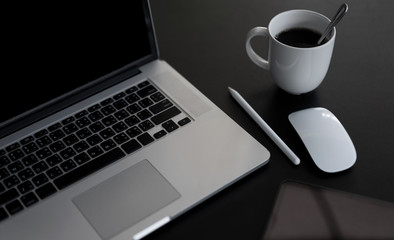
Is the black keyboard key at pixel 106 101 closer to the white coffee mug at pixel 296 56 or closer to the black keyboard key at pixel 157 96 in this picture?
the black keyboard key at pixel 157 96

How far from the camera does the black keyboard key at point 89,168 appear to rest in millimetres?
813

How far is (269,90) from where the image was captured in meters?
0.96

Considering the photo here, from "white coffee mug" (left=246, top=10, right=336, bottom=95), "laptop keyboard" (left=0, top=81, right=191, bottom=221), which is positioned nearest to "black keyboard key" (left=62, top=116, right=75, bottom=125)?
"laptop keyboard" (left=0, top=81, right=191, bottom=221)

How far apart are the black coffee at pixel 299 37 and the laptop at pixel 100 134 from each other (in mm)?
170

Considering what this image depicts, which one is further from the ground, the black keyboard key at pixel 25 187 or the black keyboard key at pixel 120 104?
the black keyboard key at pixel 120 104

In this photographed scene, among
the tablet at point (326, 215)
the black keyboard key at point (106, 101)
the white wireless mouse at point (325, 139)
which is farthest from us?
the black keyboard key at point (106, 101)

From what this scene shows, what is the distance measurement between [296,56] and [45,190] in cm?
46

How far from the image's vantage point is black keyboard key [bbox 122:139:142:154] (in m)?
0.85

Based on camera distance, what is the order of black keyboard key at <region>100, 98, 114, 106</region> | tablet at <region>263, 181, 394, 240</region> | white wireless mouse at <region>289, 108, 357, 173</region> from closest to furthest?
tablet at <region>263, 181, 394, 240</region> → white wireless mouse at <region>289, 108, 357, 173</region> → black keyboard key at <region>100, 98, 114, 106</region>

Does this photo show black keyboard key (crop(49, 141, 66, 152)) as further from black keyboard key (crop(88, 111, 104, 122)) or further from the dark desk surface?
the dark desk surface

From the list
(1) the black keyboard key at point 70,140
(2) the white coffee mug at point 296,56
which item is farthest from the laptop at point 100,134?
(2) the white coffee mug at point 296,56

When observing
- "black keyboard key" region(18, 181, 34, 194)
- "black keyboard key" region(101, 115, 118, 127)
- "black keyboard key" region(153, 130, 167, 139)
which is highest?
"black keyboard key" region(101, 115, 118, 127)

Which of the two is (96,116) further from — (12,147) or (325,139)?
(325,139)

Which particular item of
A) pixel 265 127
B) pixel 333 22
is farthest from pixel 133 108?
pixel 333 22
